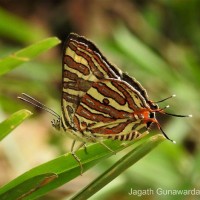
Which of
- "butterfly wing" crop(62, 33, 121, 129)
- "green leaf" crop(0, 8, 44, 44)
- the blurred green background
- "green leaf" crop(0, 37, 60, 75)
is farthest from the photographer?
"green leaf" crop(0, 8, 44, 44)

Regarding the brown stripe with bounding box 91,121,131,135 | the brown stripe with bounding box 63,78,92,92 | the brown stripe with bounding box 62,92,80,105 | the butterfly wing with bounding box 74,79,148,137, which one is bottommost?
the brown stripe with bounding box 91,121,131,135

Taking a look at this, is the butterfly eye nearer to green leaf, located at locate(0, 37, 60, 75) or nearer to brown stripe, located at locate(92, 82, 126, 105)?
brown stripe, located at locate(92, 82, 126, 105)

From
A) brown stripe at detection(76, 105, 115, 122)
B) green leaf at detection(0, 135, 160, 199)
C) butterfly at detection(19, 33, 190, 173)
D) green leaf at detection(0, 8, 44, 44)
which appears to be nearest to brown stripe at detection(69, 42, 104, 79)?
butterfly at detection(19, 33, 190, 173)

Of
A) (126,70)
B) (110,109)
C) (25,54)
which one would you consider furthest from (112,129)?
(126,70)

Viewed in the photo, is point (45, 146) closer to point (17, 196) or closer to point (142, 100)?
point (142, 100)

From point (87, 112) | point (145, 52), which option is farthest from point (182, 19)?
point (87, 112)

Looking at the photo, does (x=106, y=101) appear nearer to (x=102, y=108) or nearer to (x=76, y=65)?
(x=102, y=108)
